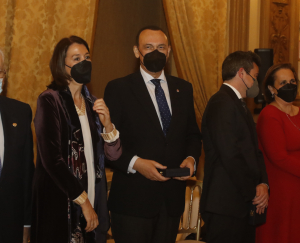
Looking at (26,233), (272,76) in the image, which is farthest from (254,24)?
(26,233)

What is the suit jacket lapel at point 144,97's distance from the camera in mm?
2082

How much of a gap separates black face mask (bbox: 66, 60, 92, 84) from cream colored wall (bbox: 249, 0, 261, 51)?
3.00 meters

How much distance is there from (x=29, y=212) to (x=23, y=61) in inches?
69.1

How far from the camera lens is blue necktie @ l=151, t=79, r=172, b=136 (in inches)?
84.2

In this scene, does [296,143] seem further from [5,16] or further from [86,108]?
[5,16]

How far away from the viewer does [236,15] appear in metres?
4.23

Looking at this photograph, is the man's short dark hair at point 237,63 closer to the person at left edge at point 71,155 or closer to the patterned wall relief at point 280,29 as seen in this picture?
the person at left edge at point 71,155

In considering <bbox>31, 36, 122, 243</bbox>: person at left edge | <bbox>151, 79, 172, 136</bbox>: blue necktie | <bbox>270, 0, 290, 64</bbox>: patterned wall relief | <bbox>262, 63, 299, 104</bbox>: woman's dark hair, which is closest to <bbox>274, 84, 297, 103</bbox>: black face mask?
<bbox>262, 63, 299, 104</bbox>: woman's dark hair

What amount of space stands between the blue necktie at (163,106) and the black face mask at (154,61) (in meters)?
0.09

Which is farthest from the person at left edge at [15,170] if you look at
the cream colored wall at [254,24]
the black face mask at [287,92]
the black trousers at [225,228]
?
the cream colored wall at [254,24]

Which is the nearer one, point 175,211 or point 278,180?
point 175,211

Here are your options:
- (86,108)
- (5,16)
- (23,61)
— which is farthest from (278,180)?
(5,16)

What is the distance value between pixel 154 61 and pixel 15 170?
100cm

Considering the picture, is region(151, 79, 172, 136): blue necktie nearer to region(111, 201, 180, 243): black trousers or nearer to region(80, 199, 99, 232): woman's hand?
region(111, 201, 180, 243): black trousers
